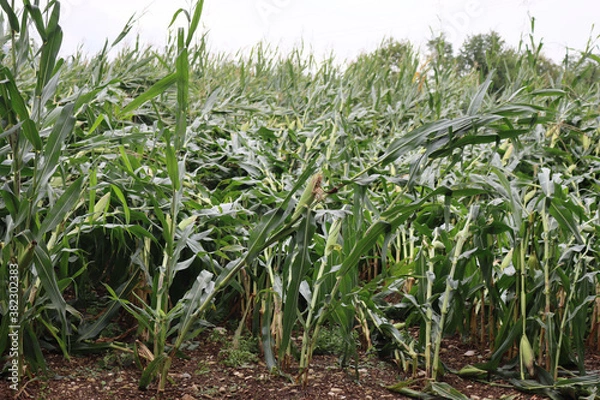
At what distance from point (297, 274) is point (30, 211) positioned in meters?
0.44

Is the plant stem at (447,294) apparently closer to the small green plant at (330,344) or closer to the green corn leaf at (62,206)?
the small green plant at (330,344)

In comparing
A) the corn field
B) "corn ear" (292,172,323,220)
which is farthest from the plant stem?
"corn ear" (292,172,323,220)

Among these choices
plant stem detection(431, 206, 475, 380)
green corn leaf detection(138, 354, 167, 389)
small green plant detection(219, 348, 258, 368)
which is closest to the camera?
green corn leaf detection(138, 354, 167, 389)

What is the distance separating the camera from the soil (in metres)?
1.13

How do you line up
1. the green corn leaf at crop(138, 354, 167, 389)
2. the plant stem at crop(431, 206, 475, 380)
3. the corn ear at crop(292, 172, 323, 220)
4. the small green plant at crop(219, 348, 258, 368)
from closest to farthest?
the corn ear at crop(292, 172, 323, 220) → the green corn leaf at crop(138, 354, 167, 389) → the plant stem at crop(431, 206, 475, 380) → the small green plant at crop(219, 348, 258, 368)

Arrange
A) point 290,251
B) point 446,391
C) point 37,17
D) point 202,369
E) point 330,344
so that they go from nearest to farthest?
point 37,17
point 290,251
point 446,391
point 202,369
point 330,344

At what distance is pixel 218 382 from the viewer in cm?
121

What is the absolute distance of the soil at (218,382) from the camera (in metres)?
1.13

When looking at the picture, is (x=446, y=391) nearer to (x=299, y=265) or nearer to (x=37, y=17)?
(x=299, y=265)

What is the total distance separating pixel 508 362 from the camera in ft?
4.32

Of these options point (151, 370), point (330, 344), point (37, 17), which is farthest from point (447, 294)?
point (37, 17)

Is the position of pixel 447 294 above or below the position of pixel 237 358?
above

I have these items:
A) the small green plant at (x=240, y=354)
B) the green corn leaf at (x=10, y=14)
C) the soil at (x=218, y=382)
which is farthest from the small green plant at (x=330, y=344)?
the green corn leaf at (x=10, y=14)

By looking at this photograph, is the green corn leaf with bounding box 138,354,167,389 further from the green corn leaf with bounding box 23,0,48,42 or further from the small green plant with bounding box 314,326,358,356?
the green corn leaf with bounding box 23,0,48,42
